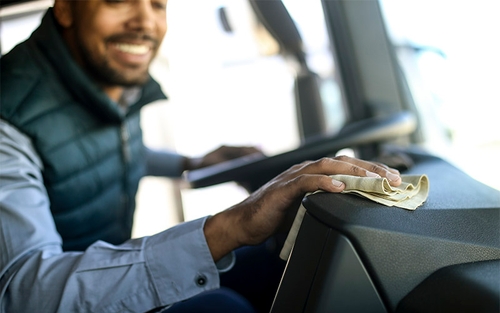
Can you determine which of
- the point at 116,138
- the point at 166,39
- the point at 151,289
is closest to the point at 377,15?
the point at 166,39

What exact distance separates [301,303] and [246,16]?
1.27m

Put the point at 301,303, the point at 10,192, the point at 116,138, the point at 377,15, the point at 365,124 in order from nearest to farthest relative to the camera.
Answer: the point at 301,303
the point at 10,192
the point at 116,138
the point at 365,124
the point at 377,15

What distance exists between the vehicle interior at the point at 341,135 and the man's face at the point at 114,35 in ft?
0.27

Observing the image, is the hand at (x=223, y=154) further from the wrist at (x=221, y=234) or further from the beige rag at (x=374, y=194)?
the beige rag at (x=374, y=194)

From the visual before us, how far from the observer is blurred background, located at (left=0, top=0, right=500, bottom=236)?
1.18 metres

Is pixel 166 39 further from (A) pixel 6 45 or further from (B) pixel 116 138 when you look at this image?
(A) pixel 6 45

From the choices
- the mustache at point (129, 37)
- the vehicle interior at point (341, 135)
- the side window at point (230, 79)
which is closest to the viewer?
the vehicle interior at point (341, 135)

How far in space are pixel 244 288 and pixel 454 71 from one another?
787 millimetres

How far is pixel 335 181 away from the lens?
651 millimetres

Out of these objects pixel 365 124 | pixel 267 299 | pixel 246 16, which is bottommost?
pixel 267 299

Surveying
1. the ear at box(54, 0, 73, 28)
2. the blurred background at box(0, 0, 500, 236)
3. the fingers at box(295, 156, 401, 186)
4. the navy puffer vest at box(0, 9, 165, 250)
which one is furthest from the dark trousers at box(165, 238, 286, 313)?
the ear at box(54, 0, 73, 28)

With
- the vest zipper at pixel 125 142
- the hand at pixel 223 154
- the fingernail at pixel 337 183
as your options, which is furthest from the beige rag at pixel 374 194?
the hand at pixel 223 154

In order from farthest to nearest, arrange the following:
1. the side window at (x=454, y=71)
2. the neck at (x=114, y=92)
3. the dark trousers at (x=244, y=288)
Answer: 1. the neck at (x=114, y=92)
2. the side window at (x=454, y=71)
3. the dark trousers at (x=244, y=288)

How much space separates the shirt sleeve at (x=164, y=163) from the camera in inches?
73.9
